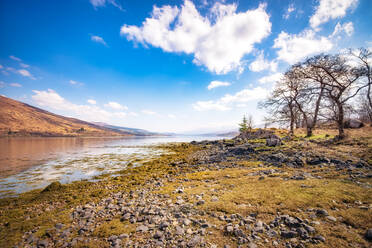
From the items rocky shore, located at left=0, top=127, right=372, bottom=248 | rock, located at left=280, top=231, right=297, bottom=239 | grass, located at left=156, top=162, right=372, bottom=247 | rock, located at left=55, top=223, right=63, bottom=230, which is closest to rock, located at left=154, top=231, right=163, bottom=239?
rocky shore, located at left=0, top=127, right=372, bottom=248

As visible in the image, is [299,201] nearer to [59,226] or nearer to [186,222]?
[186,222]

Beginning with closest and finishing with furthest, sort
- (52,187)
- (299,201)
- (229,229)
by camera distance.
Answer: (229,229) → (299,201) → (52,187)

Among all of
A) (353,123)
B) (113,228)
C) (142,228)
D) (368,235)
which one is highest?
(353,123)

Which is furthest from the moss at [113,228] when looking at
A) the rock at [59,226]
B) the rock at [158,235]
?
the rock at [59,226]

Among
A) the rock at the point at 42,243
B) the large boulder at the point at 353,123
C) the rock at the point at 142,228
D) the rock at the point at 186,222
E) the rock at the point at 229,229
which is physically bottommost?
the rock at the point at 42,243

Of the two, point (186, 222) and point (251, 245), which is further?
point (186, 222)

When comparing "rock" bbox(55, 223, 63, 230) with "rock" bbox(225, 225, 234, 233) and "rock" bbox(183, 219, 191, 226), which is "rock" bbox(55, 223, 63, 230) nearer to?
"rock" bbox(183, 219, 191, 226)

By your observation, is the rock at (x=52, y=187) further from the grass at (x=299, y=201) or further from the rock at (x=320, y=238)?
the rock at (x=320, y=238)

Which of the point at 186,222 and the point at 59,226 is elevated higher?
the point at 186,222

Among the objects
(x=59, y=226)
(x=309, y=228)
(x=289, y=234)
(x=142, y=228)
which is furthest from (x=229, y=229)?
(x=59, y=226)

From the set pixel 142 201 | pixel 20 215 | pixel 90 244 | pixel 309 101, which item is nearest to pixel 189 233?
pixel 90 244

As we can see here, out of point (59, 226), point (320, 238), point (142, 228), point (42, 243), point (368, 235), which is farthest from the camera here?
point (59, 226)

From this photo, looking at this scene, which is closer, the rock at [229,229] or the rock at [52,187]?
the rock at [229,229]

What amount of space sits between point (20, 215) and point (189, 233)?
9.01m
